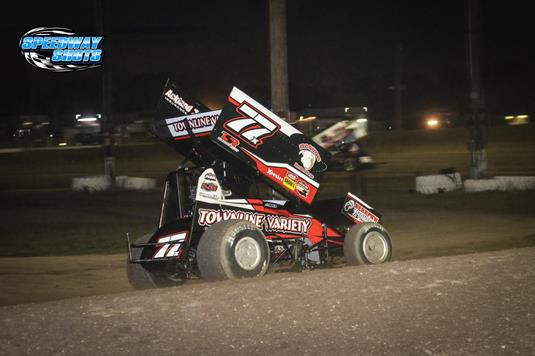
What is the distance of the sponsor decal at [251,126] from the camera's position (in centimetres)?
862

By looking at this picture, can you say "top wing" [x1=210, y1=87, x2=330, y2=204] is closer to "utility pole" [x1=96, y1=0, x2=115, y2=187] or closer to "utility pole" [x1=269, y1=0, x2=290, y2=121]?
"utility pole" [x1=269, y1=0, x2=290, y2=121]

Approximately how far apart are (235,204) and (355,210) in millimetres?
1783

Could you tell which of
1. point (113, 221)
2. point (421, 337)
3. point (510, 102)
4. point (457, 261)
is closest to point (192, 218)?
point (457, 261)

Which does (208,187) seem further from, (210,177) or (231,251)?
(231,251)

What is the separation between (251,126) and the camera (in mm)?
8688

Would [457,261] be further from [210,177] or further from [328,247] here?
[210,177]

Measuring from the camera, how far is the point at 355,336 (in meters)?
5.84

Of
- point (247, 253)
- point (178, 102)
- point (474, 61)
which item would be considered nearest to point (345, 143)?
point (474, 61)

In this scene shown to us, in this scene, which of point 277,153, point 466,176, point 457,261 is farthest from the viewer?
point 466,176

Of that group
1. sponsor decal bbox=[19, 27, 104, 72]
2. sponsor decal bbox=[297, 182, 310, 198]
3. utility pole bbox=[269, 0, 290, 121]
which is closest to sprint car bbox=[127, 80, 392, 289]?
sponsor decal bbox=[297, 182, 310, 198]

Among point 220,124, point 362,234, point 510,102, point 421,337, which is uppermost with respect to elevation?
point 510,102

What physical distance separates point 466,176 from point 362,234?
19.6 metres

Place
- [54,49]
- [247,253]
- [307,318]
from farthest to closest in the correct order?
[54,49], [247,253], [307,318]

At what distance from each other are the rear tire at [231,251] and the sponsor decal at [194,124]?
A: 1120 millimetres
